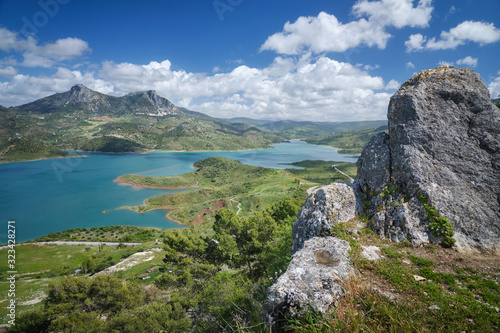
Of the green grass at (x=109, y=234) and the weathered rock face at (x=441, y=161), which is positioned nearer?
the weathered rock face at (x=441, y=161)

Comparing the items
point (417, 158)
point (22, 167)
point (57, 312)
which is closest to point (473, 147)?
point (417, 158)

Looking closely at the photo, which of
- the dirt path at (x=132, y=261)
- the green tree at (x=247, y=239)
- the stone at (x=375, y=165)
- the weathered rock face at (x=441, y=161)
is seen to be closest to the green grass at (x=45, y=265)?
the dirt path at (x=132, y=261)

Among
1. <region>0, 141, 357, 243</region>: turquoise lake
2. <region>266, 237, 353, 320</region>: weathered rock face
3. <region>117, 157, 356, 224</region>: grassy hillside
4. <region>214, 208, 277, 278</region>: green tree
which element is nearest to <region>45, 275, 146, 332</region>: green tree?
<region>214, 208, 277, 278</region>: green tree

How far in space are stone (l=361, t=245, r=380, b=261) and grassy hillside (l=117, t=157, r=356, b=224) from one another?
83.3 metres

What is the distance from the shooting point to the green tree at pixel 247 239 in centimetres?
2359

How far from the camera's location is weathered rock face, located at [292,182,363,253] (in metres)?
9.22

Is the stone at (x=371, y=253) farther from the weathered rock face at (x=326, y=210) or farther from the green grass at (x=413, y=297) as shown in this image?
the weathered rock face at (x=326, y=210)

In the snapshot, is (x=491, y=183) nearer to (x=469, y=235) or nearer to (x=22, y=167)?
(x=469, y=235)

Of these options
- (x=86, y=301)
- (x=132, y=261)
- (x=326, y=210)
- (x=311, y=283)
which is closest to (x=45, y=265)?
(x=132, y=261)

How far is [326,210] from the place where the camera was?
940cm

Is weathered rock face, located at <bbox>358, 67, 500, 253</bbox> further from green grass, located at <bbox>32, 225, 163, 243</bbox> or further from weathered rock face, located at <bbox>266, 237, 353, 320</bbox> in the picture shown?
green grass, located at <bbox>32, 225, 163, 243</bbox>

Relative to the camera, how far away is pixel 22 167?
588 ft

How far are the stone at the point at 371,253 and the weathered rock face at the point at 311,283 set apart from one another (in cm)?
57

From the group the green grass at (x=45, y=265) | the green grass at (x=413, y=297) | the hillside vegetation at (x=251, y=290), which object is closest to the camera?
the green grass at (x=413, y=297)
